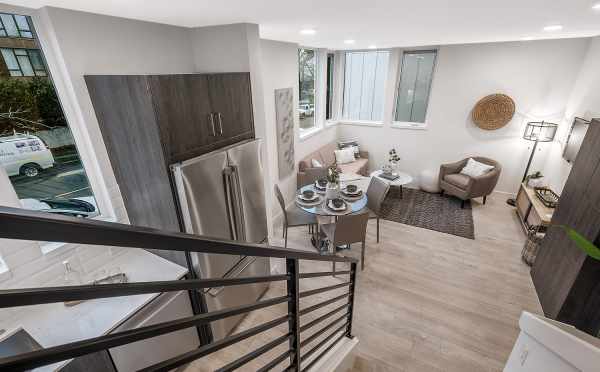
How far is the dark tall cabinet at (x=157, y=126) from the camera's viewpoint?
5.98 ft

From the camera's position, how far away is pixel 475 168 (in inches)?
210

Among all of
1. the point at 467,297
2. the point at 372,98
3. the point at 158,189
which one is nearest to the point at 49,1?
the point at 158,189

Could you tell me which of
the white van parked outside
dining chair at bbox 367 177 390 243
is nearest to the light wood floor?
dining chair at bbox 367 177 390 243

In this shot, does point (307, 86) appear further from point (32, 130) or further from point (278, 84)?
point (32, 130)

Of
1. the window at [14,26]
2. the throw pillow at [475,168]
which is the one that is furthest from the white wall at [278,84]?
the throw pillow at [475,168]

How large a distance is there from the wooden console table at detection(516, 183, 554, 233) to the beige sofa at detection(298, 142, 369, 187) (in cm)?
294

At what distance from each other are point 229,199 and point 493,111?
5449mm

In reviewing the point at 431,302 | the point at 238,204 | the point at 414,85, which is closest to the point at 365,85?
the point at 414,85

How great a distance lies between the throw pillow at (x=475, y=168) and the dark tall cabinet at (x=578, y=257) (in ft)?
7.52

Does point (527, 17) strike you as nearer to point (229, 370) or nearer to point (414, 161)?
point (229, 370)

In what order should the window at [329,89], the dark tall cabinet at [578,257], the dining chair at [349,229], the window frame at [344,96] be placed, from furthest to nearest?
the window at [329,89]
the window frame at [344,96]
the dining chair at [349,229]
the dark tall cabinet at [578,257]

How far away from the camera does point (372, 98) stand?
6.48 meters

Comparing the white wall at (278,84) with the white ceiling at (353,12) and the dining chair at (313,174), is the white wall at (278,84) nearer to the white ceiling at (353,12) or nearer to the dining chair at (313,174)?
the dining chair at (313,174)

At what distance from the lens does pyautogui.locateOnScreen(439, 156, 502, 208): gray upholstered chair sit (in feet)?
16.4
